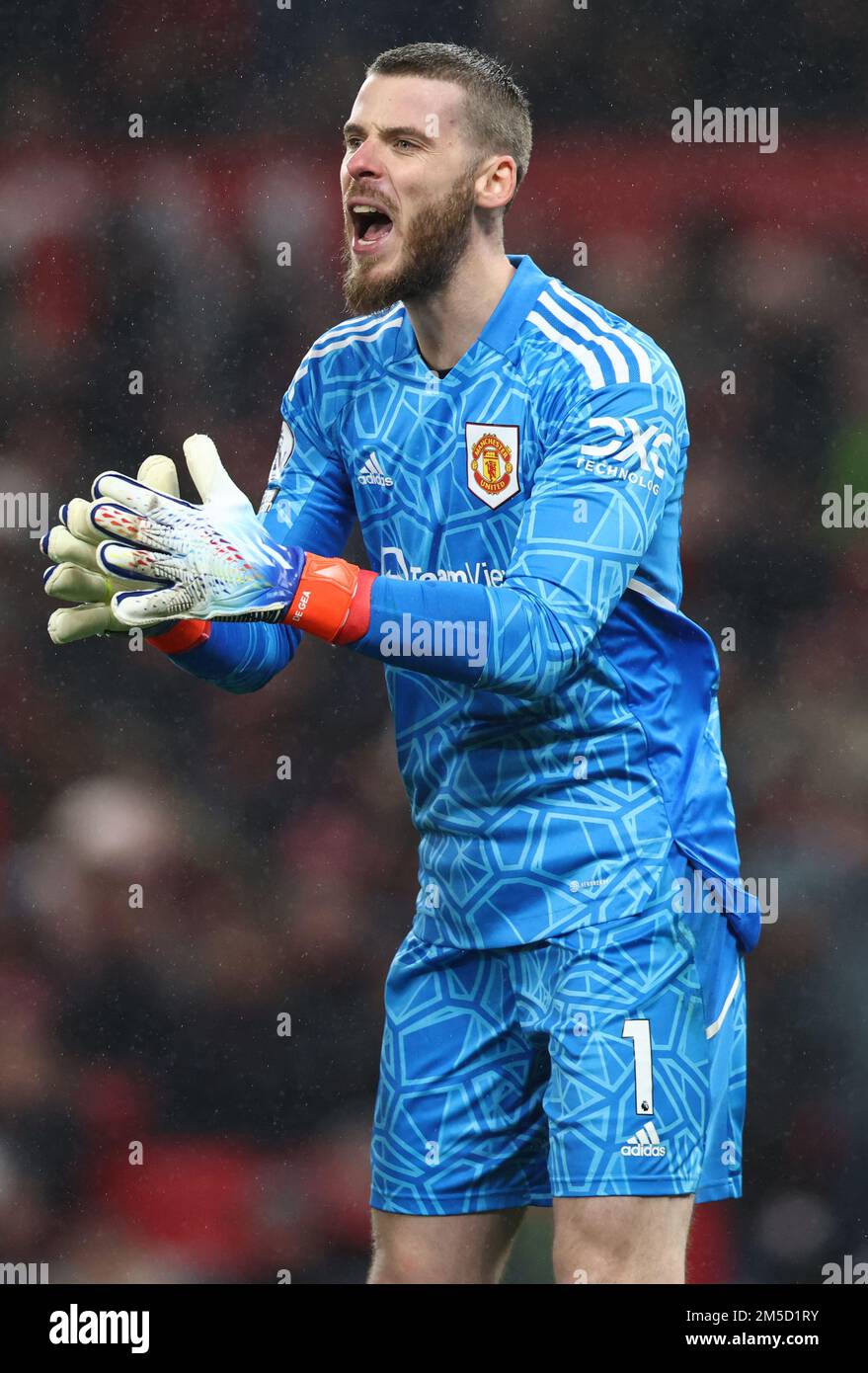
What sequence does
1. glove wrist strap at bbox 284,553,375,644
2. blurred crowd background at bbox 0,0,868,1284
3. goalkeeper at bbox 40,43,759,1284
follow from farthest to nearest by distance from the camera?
1. blurred crowd background at bbox 0,0,868,1284
2. goalkeeper at bbox 40,43,759,1284
3. glove wrist strap at bbox 284,553,375,644

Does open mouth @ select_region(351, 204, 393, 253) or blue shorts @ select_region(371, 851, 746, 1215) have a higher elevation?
open mouth @ select_region(351, 204, 393, 253)

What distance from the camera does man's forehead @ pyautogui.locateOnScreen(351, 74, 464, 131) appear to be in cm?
213

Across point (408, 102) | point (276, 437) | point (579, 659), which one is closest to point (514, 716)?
point (579, 659)

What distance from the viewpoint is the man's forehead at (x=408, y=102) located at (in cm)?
213

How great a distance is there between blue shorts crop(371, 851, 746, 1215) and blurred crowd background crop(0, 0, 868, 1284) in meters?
1.54

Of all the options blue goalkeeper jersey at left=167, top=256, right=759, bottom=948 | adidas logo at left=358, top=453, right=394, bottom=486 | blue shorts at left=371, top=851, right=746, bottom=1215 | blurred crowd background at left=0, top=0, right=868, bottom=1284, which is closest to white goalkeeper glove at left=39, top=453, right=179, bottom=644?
blue goalkeeper jersey at left=167, top=256, right=759, bottom=948

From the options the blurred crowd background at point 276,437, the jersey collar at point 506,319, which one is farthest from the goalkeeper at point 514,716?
the blurred crowd background at point 276,437

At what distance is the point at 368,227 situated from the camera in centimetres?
216

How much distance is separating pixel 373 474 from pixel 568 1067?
669mm

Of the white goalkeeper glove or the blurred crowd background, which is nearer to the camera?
the white goalkeeper glove

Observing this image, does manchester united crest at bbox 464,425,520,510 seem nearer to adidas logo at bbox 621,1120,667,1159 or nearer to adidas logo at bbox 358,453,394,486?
adidas logo at bbox 358,453,394,486

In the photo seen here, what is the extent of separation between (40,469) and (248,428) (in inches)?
16.2

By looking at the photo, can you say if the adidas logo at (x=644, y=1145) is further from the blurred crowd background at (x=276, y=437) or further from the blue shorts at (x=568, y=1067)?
the blurred crowd background at (x=276, y=437)

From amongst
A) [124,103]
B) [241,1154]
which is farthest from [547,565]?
[124,103]
